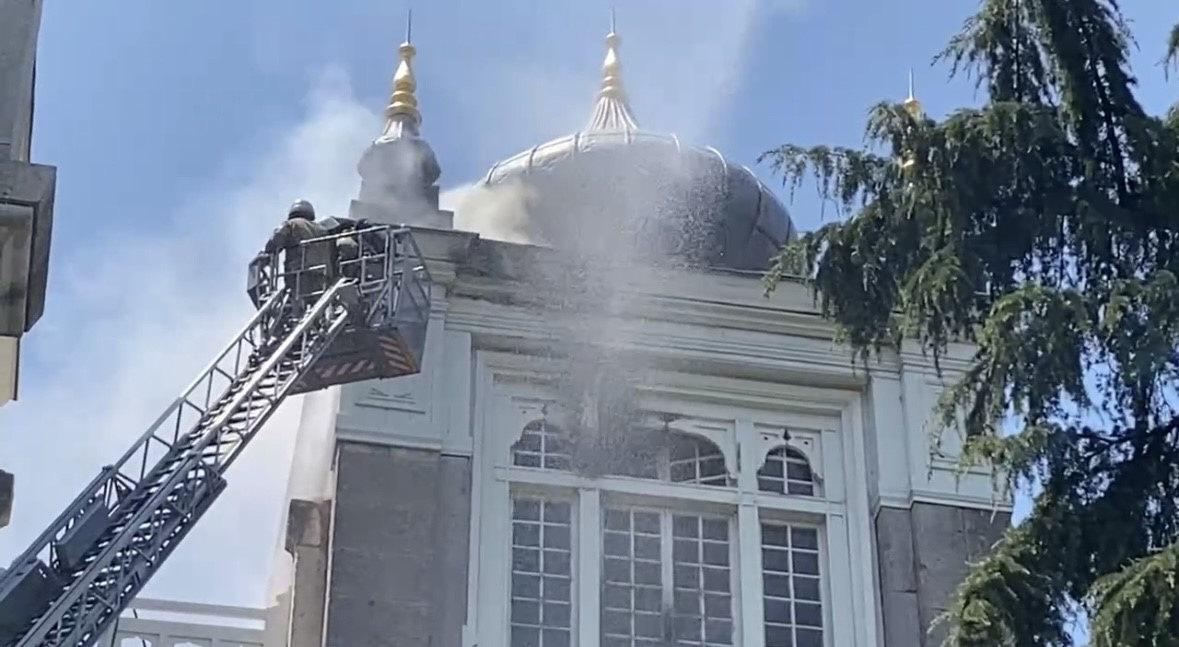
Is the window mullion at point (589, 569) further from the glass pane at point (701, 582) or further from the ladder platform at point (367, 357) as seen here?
the ladder platform at point (367, 357)

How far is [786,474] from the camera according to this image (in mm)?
17812

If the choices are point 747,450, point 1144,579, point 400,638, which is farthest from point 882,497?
point 1144,579

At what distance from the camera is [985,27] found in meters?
12.9

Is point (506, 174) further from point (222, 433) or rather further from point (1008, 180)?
point (1008, 180)

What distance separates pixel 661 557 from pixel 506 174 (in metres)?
4.02

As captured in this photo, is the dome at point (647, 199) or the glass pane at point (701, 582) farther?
the dome at point (647, 199)

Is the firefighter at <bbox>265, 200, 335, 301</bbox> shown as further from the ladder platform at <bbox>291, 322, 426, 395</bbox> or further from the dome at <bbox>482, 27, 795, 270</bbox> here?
the dome at <bbox>482, 27, 795, 270</bbox>

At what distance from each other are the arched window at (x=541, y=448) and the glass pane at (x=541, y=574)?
0.29m

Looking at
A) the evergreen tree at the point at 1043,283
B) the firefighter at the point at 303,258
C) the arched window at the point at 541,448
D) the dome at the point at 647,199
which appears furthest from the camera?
the dome at the point at 647,199

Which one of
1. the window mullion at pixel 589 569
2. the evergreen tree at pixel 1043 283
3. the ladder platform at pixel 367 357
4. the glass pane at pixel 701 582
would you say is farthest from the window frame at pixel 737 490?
the evergreen tree at pixel 1043 283

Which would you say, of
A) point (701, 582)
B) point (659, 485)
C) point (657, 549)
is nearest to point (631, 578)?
point (657, 549)

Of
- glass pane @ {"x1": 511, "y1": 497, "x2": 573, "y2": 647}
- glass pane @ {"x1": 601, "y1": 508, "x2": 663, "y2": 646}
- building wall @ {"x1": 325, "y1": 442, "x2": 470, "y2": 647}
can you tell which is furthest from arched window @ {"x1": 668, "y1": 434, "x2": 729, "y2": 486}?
building wall @ {"x1": 325, "y1": 442, "x2": 470, "y2": 647}

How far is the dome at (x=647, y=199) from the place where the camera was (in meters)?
19.2

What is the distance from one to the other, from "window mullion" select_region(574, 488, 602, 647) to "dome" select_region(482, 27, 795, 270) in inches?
A: 97.4
